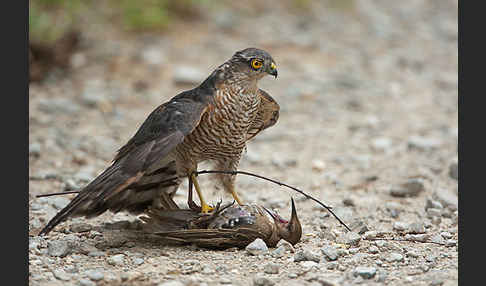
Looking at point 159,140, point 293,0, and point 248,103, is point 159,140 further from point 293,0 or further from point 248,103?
point 293,0

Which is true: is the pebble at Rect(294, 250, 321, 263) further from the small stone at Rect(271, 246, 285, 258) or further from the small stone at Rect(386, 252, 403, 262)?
the small stone at Rect(386, 252, 403, 262)

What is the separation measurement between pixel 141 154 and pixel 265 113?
1.43 meters

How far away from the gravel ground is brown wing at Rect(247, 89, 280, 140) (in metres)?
0.81

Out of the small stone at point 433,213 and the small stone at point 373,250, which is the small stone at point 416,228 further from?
the small stone at point 373,250

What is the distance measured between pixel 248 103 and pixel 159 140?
2.86 ft

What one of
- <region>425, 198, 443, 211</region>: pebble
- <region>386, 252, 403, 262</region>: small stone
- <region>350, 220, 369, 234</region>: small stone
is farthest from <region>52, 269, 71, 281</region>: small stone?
<region>425, 198, 443, 211</region>: pebble

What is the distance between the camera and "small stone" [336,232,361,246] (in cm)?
462

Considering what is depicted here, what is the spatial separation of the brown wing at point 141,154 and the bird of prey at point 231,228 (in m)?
0.49

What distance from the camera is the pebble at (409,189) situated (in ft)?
20.1

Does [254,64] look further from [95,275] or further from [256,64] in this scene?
[95,275]

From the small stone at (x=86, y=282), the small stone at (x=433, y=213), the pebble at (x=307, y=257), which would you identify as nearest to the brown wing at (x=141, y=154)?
the small stone at (x=86, y=282)

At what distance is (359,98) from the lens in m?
9.16

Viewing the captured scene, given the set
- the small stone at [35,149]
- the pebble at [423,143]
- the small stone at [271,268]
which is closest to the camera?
the small stone at [271,268]

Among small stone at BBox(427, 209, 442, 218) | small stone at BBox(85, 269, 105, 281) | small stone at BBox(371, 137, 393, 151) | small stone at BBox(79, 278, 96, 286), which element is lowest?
small stone at BBox(79, 278, 96, 286)
